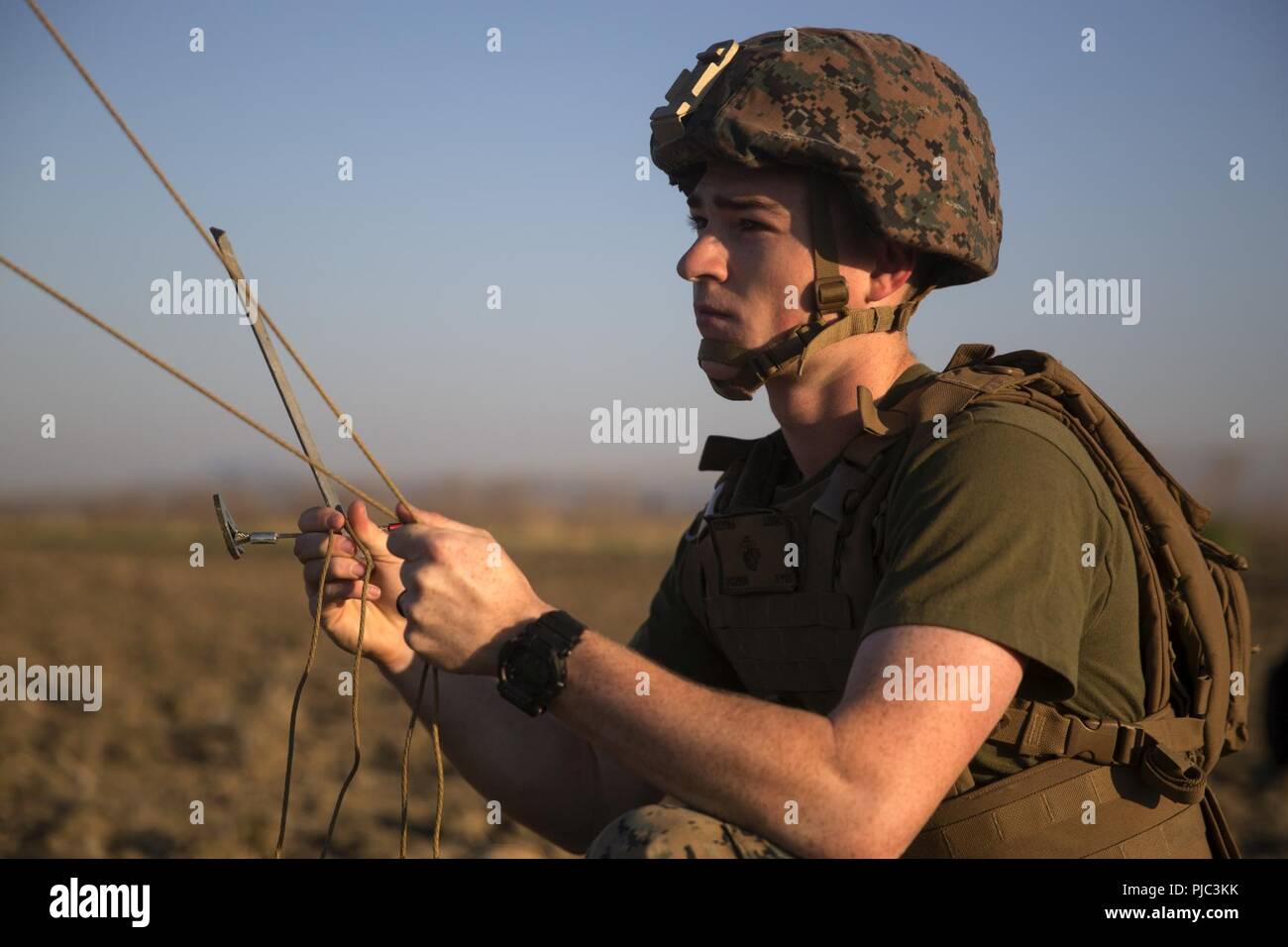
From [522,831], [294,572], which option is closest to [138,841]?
[522,831]

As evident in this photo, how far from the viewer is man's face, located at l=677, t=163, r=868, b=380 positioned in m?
3.72

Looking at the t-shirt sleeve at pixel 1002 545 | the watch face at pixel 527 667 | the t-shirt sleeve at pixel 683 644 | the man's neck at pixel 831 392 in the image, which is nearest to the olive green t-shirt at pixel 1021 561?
the t-shirt sleeve at pixel 1002 545

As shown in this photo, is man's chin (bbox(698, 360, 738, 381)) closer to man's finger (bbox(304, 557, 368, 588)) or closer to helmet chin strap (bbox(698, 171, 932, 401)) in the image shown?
helmet chin strap (bbox(698, 171, 932, 401))

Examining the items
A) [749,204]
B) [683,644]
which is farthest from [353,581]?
[749,204]

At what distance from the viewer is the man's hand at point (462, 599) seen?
3.05 meters

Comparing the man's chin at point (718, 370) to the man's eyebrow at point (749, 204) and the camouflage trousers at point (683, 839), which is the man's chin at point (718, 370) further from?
the camouflage trousers at point (683, 839)

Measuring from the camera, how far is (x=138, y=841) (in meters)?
8.81

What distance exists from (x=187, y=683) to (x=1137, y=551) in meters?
14.9

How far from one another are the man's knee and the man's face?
1436mm

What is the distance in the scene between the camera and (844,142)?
3707 mm

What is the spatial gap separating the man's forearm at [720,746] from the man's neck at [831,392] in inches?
44.8

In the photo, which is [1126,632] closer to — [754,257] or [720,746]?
[720,746]

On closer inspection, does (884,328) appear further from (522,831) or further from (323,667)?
(323,667)

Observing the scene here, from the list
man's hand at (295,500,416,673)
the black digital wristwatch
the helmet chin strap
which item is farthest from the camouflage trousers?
the helmet chin strap
